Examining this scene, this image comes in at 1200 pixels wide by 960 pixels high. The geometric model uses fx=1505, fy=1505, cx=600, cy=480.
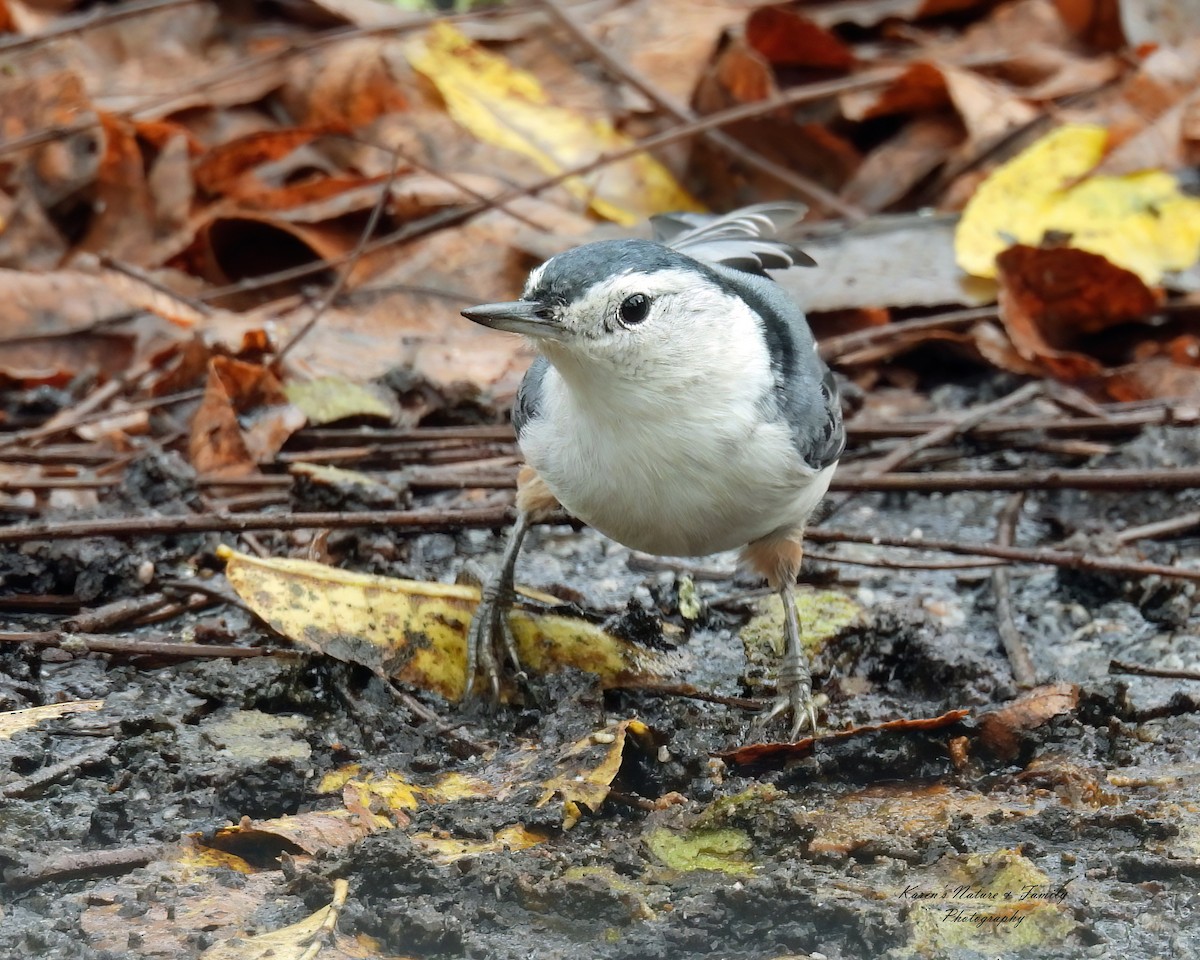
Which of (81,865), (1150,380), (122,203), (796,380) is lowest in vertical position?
(81,865)

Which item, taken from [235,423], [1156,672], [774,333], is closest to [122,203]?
[235,423]

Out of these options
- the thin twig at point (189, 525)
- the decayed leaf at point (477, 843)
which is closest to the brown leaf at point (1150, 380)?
the thin twig at point (189, 525)

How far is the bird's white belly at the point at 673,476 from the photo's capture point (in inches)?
110

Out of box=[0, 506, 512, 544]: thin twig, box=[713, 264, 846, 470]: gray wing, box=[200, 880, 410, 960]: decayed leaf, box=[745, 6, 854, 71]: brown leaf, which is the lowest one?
box=[200, 880, 410, 960]: decayed leaf

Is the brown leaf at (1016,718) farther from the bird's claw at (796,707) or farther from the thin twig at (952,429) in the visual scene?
the thin twig at (952,429)

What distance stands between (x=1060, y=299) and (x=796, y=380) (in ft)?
6.67

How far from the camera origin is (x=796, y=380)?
3.05m

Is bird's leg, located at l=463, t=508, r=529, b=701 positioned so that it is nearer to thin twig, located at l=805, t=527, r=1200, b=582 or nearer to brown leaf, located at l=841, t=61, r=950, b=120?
thin twig, located at l=805, t=527, r=1200, b=582

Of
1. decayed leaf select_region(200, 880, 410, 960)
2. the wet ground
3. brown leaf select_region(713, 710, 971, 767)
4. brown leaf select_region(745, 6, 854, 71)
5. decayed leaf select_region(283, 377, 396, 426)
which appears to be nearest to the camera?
decayed leaf select_region(200, 880, 410, 960)

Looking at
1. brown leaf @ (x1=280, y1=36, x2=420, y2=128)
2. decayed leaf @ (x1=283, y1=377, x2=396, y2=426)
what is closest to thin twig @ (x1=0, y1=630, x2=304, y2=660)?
decayed leaf @ (x1=283, y1=377, x2=396, y2=426)

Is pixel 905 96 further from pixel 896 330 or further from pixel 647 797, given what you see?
pixel 647 797

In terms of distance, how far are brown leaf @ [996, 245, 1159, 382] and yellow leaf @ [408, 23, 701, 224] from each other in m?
1.41

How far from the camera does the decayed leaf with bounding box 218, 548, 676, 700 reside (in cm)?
297

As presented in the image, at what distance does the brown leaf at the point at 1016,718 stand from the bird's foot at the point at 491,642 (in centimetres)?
92
